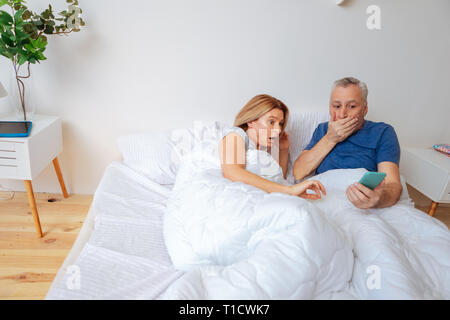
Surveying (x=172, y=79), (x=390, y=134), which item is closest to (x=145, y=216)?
(x=172, y=79)

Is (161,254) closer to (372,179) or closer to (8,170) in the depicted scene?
(372,179)

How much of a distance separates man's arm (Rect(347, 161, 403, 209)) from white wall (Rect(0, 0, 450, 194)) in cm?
66

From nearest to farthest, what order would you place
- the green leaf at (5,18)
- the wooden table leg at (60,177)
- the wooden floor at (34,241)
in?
the wooden floor at (34,241)
the green leaf at (5,18)
the wooden table leg at (60,177)

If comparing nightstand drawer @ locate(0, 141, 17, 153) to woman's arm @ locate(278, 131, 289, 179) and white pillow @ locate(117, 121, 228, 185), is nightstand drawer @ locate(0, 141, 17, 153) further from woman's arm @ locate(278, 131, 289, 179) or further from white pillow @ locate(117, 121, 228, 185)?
woman's arm @ locate(278, 131, 289, 179)

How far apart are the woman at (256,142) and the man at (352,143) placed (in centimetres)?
23

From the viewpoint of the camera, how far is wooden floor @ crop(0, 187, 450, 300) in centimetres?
134

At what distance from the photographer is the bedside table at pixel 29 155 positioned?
1.56m

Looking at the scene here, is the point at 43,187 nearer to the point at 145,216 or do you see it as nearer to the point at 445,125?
the point at 145,216

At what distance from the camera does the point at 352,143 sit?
5.40ft

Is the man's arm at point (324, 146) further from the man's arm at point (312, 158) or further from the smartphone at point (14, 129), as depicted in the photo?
the smartphone at point (14, 129)

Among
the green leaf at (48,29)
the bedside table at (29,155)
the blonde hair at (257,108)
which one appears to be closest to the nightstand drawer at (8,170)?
the bedside table at (29,155)

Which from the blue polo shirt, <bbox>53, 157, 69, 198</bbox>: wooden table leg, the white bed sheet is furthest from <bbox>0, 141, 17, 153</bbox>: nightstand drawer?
the blue polo shirt

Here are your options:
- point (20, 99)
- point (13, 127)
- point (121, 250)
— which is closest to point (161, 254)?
point (121, 250)
